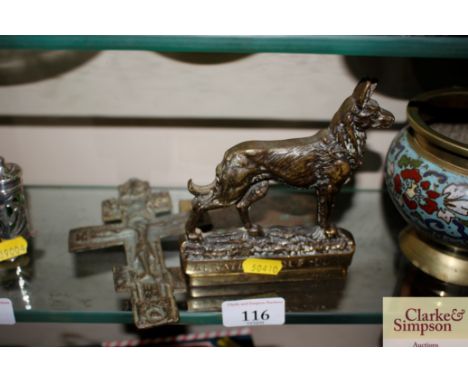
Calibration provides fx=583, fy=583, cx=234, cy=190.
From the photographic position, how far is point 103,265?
842 mm

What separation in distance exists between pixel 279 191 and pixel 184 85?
0.77ft

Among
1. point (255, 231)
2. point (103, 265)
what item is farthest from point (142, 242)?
point (255, 231)

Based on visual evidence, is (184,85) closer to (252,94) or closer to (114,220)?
(252,94)

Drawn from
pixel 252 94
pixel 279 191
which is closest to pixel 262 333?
pixel 279 191

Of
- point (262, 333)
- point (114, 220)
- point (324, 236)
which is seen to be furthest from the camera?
point (262, 333)

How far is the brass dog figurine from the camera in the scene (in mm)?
686

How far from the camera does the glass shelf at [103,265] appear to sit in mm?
756

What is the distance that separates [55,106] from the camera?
37.6 inches

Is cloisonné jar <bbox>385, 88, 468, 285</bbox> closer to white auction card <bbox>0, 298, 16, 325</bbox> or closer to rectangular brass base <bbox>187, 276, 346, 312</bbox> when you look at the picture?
rectangular brass base <bbox>187, 276, 346, 312</bbox>

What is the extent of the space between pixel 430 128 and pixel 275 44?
0.23 metres

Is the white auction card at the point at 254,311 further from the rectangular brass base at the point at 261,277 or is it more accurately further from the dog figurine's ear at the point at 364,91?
the dog figurine's ear at the point at 364,91

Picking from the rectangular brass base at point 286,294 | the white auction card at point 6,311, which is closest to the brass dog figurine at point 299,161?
the rectangular brass base at point 286,294

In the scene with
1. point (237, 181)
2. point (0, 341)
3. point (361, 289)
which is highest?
point (237, 181)

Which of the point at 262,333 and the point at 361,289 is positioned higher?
the point at 361,289
